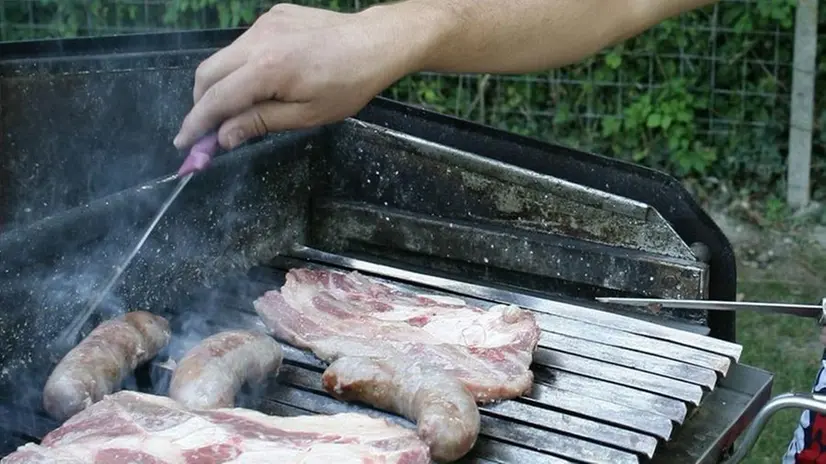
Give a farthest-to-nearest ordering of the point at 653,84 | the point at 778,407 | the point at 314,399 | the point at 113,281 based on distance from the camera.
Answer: the point at 653,84
the point at 113,281
the point at 314,399
the point at 778,407

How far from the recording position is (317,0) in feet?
28.5

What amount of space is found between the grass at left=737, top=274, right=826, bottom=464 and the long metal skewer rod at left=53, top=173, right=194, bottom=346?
3.48 meters

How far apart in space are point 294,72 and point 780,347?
4.62m

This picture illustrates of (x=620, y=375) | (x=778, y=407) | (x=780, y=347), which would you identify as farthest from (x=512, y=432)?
(x=780, y=347)

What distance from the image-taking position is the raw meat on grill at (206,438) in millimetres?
2359

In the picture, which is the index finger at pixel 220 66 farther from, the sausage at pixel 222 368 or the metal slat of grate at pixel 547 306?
the metal slat of grate at pixel 547 306

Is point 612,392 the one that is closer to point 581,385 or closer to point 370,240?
point 581,385

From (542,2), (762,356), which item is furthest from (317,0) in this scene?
(542,2)

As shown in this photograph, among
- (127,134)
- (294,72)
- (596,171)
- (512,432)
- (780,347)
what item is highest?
(294,72)

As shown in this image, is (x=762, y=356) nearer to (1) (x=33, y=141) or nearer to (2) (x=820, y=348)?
(2) (x=820, y=348)

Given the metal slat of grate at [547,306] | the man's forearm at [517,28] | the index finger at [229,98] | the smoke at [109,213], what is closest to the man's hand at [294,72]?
the index finger at [229,98]

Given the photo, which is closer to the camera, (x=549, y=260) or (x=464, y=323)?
(x=464, y=323)

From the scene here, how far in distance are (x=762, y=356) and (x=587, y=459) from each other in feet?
13.3

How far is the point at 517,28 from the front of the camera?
3203mm
